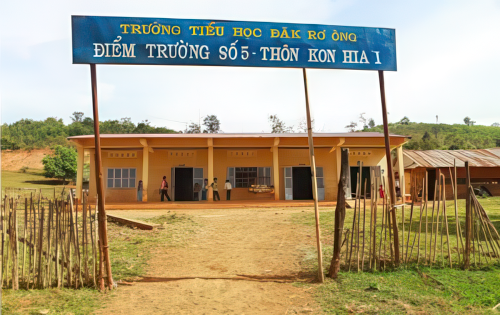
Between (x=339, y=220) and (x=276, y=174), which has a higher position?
(x=276, y=174)

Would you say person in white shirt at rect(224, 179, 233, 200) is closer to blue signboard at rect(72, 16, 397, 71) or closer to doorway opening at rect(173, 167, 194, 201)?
doorway opening at rect(173, 167, 194, 201)

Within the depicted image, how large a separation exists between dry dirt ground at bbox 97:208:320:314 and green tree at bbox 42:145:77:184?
26.2 m

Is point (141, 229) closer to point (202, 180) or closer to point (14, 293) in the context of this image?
point (14, 293)

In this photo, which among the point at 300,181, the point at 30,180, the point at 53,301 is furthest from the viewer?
the point at 30,180

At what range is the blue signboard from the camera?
201 inches

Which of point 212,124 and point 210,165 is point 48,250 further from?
point 212,124

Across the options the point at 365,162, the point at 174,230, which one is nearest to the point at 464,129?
the point at 365,162

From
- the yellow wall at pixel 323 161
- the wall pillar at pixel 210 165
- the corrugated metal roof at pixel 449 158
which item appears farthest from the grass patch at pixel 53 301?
the corrugated metal roof at pixel 449 158

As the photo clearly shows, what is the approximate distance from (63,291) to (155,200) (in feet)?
38.2

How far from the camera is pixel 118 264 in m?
5.88

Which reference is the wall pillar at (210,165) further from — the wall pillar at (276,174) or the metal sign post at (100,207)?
the metal sign post at (100,207)

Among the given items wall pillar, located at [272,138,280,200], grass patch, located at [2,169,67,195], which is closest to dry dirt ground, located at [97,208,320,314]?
wall pillar, located at [272,138,280,200]

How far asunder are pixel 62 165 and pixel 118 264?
28.3 m

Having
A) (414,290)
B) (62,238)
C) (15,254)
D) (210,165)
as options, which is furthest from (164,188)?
(414,290)
